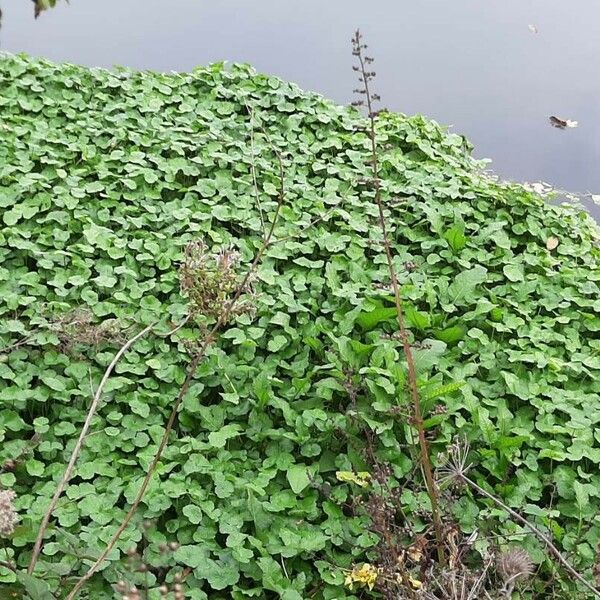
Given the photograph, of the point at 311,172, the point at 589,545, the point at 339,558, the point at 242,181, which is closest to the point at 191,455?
the point at 339,558

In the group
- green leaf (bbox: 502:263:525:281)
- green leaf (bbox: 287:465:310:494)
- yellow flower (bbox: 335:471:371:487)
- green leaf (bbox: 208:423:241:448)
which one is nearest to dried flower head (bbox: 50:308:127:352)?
green leaf (bbox: 208:423:241:448)

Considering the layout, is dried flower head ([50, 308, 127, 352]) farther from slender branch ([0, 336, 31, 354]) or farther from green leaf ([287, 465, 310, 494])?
green leaf ([287, 465, 310, 494])

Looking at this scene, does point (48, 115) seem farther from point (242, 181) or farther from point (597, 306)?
point (597, 306)

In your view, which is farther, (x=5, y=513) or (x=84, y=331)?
(x=84, y=331)

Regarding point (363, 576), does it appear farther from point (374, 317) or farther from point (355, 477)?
point (374, 317)

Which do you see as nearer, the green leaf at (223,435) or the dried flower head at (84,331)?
the green leaf at (223,435)

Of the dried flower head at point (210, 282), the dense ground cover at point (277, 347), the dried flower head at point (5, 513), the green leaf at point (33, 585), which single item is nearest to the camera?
the dried flower head at point (5, 513)

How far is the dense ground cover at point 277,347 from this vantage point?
255 cm

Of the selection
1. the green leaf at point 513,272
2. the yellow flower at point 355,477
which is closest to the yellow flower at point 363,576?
the yellow flower at point 355,477

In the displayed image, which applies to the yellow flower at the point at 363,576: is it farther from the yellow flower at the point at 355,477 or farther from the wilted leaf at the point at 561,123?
the wilted leaf at the point at 561,123

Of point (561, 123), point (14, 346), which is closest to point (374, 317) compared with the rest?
point (14, 346)

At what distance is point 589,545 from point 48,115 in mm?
4057

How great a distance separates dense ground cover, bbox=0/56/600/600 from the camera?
255cm

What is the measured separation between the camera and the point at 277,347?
3.12 meters
